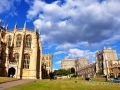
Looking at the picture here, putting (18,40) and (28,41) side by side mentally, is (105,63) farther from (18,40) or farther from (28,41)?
(18,40)

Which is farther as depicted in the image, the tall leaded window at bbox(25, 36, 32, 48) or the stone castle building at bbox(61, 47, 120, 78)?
the stone castle building at bbox(61, 47, 120, 78)

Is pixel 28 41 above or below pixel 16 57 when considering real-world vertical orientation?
above

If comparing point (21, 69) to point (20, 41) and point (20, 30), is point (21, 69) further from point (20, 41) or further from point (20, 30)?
point (20, 30)

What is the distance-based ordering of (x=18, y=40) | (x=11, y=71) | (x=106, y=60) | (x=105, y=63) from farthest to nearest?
1. (x=105, y=63)
2. (x=106, y=60)
3. (x=18, y=40)
4. (x=11, y=71)

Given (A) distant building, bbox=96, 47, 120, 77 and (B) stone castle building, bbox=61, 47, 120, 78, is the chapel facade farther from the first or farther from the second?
(A) distant building, bbox=96, 47, 120, 77

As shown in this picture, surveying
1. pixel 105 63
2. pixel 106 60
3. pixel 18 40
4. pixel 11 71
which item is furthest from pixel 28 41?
pixel 105 63

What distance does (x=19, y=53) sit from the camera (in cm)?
5672

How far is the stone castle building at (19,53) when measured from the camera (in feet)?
168

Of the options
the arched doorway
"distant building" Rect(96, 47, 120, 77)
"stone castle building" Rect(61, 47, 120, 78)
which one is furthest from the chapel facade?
"distant building" Rect(96, 47, 120, 77)

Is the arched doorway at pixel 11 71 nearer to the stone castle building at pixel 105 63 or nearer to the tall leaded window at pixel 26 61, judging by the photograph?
the tall leaded window at pixel 26 61

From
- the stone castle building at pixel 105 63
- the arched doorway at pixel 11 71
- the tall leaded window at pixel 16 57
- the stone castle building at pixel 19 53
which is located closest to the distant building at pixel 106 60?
the stone castle building at pixel 105 63

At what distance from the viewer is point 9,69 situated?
177ft

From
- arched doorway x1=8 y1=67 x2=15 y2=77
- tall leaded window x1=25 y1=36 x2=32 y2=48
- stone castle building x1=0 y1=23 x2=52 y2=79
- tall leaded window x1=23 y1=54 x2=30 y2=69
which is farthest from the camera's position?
tall leaded window x1=25 y1=36 x2=32 y2=48

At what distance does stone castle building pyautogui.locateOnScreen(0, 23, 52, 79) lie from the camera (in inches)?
2021
